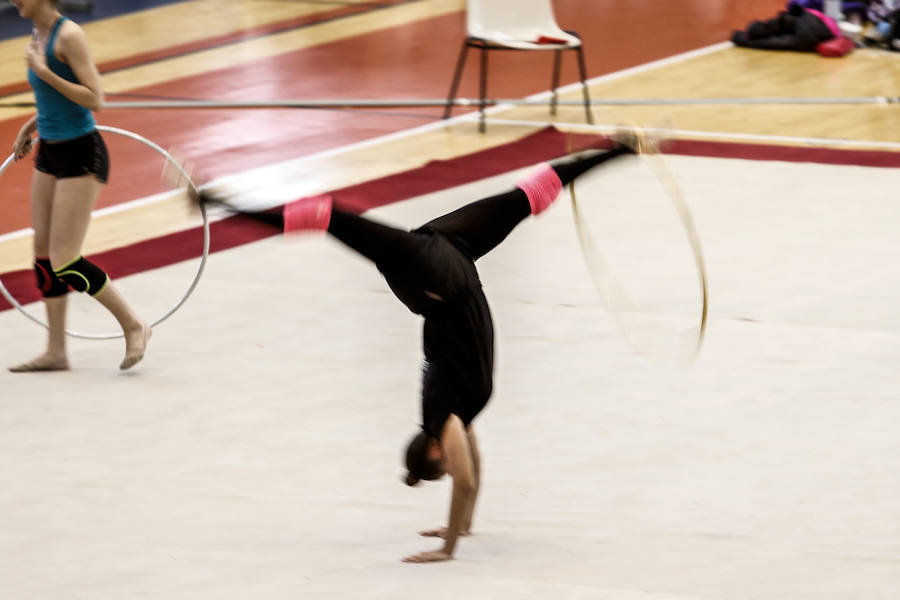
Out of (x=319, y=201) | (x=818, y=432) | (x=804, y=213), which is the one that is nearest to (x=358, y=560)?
(x=319, y=201)

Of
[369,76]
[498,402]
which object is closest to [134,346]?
[498,402]

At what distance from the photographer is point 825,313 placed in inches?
214

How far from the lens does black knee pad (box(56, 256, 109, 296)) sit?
4820mm

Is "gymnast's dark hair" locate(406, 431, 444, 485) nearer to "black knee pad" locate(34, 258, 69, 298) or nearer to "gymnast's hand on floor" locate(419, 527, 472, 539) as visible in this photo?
"gymnast's hand on floor" locate(419, 527, 472, 539)

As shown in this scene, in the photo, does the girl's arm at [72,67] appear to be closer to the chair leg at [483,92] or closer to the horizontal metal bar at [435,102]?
the chair leg at [483,92]

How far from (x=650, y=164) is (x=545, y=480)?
3532mm

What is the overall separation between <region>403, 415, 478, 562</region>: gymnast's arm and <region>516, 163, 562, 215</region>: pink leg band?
692 mm

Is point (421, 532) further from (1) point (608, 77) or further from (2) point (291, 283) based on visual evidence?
(1) point (608, 77)

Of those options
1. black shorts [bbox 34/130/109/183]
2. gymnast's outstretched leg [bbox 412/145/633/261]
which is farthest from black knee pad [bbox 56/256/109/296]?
gymnast's outstretched leg [bbox 412/145/633/261]

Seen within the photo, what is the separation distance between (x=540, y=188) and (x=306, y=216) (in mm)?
753

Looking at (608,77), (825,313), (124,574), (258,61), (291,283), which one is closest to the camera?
(124,574)

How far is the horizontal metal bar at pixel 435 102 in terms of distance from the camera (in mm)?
8836

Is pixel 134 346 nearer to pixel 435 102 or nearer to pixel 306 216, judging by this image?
pixel 306 216

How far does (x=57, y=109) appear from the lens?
468 cm
